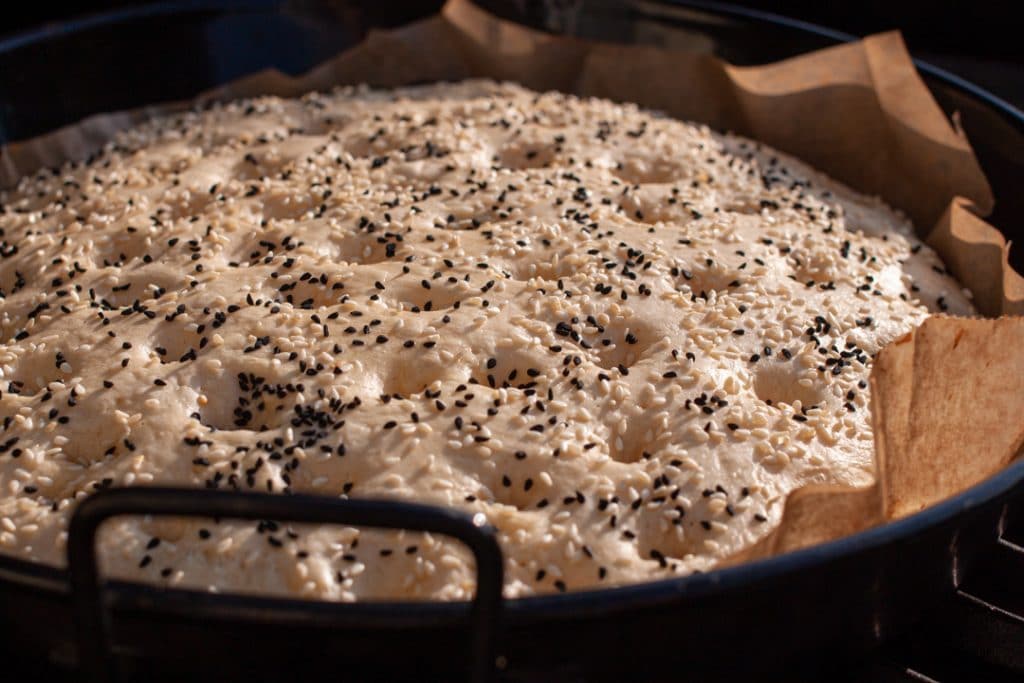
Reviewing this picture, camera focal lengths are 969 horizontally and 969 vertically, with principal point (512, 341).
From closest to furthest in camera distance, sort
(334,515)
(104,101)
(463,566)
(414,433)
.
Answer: (334,515) < (463,566) < (414,433) < (104,101)

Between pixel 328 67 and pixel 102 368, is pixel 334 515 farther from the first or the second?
pixel 328 67

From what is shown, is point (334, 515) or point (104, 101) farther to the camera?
point (104, 101)

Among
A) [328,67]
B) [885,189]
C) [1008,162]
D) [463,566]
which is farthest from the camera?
[328,67]

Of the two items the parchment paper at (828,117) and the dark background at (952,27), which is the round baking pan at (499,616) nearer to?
the parchment paper at (828,117)

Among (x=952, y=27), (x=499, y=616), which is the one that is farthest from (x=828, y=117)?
(x=499, y=616)

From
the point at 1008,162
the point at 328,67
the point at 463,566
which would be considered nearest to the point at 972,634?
the point at 463,566

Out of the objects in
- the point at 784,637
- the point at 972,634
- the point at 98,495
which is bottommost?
the point at 972,634

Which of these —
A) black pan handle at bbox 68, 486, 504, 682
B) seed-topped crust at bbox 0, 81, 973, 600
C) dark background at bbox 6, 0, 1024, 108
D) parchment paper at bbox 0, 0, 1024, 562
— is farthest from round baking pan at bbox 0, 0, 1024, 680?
dark background at bbox 6, 0, 1024, 108

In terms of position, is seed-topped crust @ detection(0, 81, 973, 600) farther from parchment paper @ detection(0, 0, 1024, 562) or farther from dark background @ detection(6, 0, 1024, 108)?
dark background @ detection(6, 0, 1024, 108)
